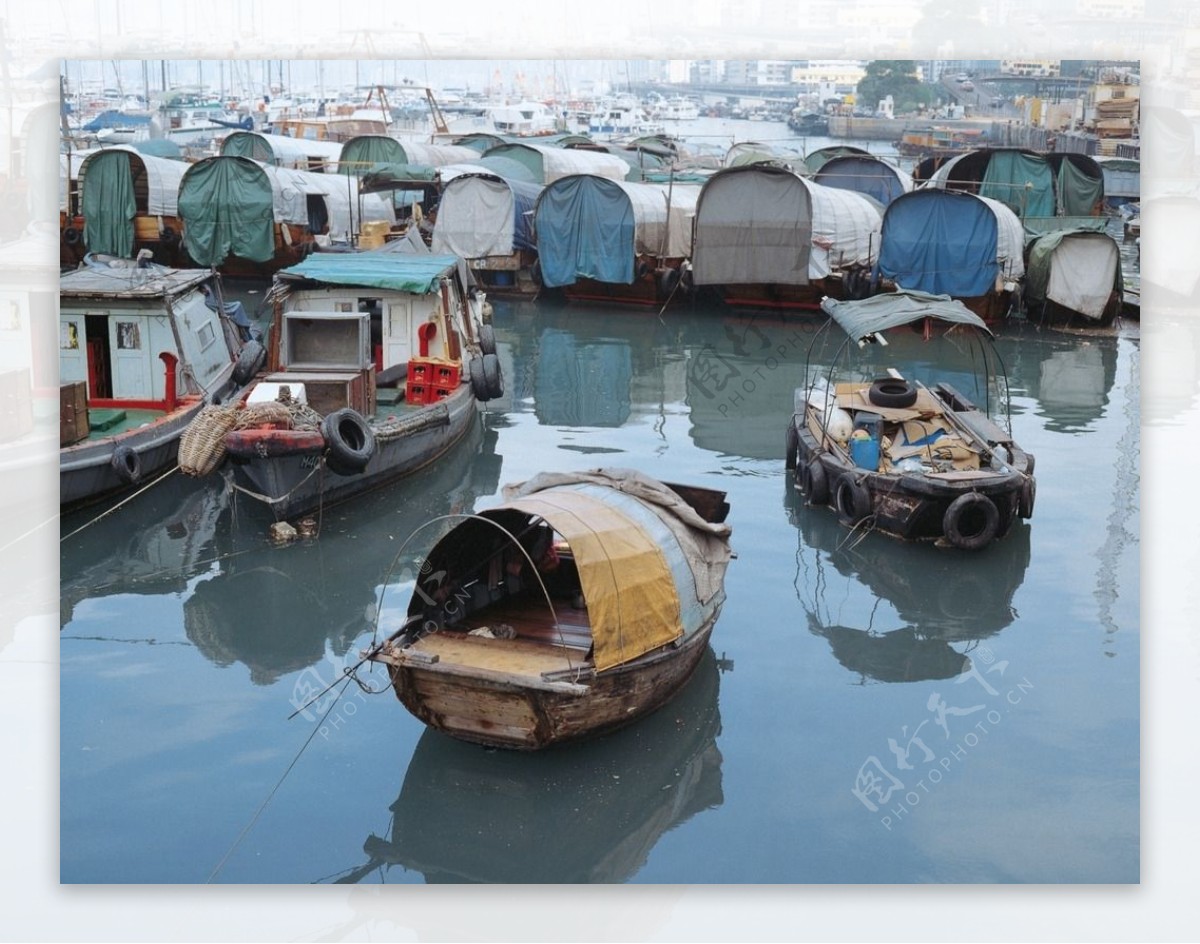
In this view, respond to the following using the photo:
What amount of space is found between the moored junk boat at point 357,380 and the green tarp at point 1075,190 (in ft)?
50.1

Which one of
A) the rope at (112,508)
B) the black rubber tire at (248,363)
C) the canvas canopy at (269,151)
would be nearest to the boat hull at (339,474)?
the rope at (112,508)

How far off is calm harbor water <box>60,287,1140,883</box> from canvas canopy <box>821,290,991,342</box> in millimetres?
1823

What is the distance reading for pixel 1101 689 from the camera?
29.1ft

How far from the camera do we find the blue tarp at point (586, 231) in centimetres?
2202

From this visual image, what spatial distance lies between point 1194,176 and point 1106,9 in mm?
2154

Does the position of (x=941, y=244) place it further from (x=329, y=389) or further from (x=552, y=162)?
(x=552, y=162)

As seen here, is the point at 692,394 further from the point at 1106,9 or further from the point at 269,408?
the point at 1106,9

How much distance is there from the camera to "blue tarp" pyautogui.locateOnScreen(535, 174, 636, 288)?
22.0 m

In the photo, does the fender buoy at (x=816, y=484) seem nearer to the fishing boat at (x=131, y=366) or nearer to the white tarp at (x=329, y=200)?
the fishing boat at (x=131, y=366)

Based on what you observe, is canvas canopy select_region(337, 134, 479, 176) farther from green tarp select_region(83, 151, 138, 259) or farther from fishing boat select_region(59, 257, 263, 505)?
fishing boat select_region(59, 257, 263, 505)

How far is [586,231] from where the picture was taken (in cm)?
2222

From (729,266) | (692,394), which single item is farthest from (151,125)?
(692,394)

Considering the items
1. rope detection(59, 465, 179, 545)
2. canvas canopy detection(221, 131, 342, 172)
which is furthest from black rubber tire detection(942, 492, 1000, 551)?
canvas canopy detection(221, 131, 342, 172)

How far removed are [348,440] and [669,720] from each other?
4990mm
